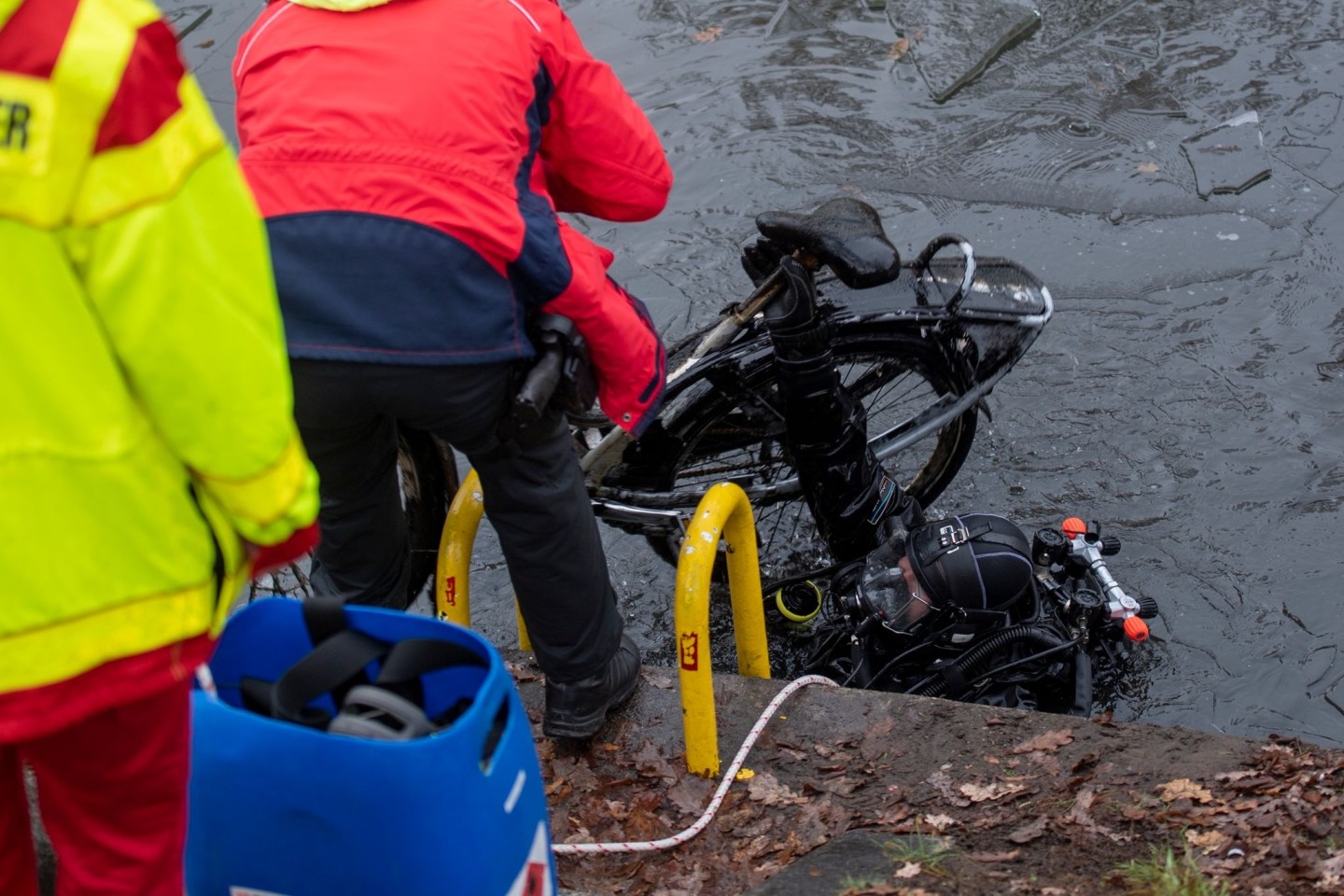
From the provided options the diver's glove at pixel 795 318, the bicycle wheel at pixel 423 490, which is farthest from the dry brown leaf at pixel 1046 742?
the bicycle wheel at pixel 423 490

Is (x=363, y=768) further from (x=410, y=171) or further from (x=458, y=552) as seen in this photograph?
(x=458, y=552)

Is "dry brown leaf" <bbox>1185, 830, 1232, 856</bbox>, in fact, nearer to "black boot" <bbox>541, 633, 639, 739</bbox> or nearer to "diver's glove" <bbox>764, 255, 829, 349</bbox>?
"black boot" <bbox>541, 633, 639, 739</bbox>

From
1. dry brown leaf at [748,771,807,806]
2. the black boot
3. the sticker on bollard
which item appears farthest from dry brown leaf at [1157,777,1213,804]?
the sticker on bollard

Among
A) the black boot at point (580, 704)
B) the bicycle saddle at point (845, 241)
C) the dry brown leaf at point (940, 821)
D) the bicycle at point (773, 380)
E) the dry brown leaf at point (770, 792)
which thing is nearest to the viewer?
the dry brown leaf at point (940, 821)

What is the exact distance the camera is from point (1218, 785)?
10.2 ft

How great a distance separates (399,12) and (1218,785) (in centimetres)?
268

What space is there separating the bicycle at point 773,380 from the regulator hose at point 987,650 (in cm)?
98

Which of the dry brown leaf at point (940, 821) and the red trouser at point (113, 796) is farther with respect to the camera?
the dry brown leaf at point (940, 821)

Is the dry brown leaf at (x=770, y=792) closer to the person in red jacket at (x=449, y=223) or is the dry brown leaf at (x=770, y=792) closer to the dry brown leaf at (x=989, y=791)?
the dry brown leaf at (x=989, y=791)

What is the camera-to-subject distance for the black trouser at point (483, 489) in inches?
114

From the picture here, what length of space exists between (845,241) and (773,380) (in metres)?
0.60

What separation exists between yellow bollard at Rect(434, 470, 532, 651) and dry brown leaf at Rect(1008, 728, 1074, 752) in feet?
5.19

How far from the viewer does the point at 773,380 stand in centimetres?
434

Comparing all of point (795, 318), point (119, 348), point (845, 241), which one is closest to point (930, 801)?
point (795, 318)
